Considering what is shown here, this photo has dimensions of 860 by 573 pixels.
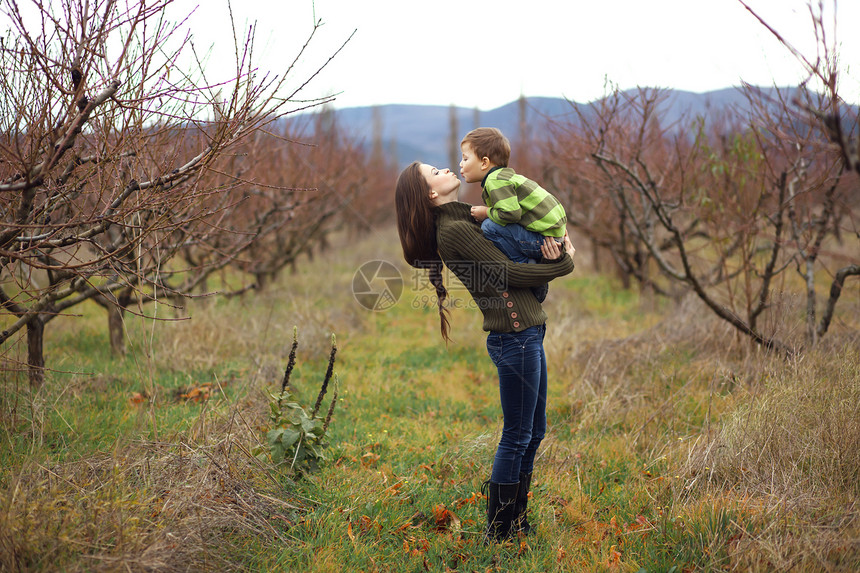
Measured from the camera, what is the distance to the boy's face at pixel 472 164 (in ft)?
8.28

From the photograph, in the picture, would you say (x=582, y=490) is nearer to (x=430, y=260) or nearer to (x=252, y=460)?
(x=430, y=260)

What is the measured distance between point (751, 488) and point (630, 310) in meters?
5.53

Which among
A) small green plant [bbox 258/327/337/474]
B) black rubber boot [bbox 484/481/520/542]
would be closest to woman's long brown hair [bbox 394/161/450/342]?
small green plant [bbox 258/327/337/474]

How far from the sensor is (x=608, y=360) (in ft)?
16.7

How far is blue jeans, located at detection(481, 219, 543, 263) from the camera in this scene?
252 cm

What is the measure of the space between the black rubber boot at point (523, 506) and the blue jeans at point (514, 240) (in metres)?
1.07

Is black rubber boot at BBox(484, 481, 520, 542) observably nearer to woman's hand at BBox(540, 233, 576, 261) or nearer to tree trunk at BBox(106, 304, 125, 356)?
woman's hand at BBox(540, 233, 576, 261)

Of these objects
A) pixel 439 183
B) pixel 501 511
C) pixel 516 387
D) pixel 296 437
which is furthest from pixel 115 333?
pixel 516 387

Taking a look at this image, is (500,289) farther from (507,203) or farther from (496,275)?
(507,203)

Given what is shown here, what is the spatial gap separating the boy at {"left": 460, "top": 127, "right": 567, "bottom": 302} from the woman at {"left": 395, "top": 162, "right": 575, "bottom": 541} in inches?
2.6

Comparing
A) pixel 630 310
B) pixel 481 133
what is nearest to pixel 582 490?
pixel 481 133

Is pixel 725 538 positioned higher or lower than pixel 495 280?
lower

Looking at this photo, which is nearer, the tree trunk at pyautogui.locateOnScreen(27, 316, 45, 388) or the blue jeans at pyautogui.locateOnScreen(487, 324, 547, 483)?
the blue jeans at pyautogui.locateOnScreen(487, 324, 547, 483)

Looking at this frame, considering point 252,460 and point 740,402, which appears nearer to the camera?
point 252,460
